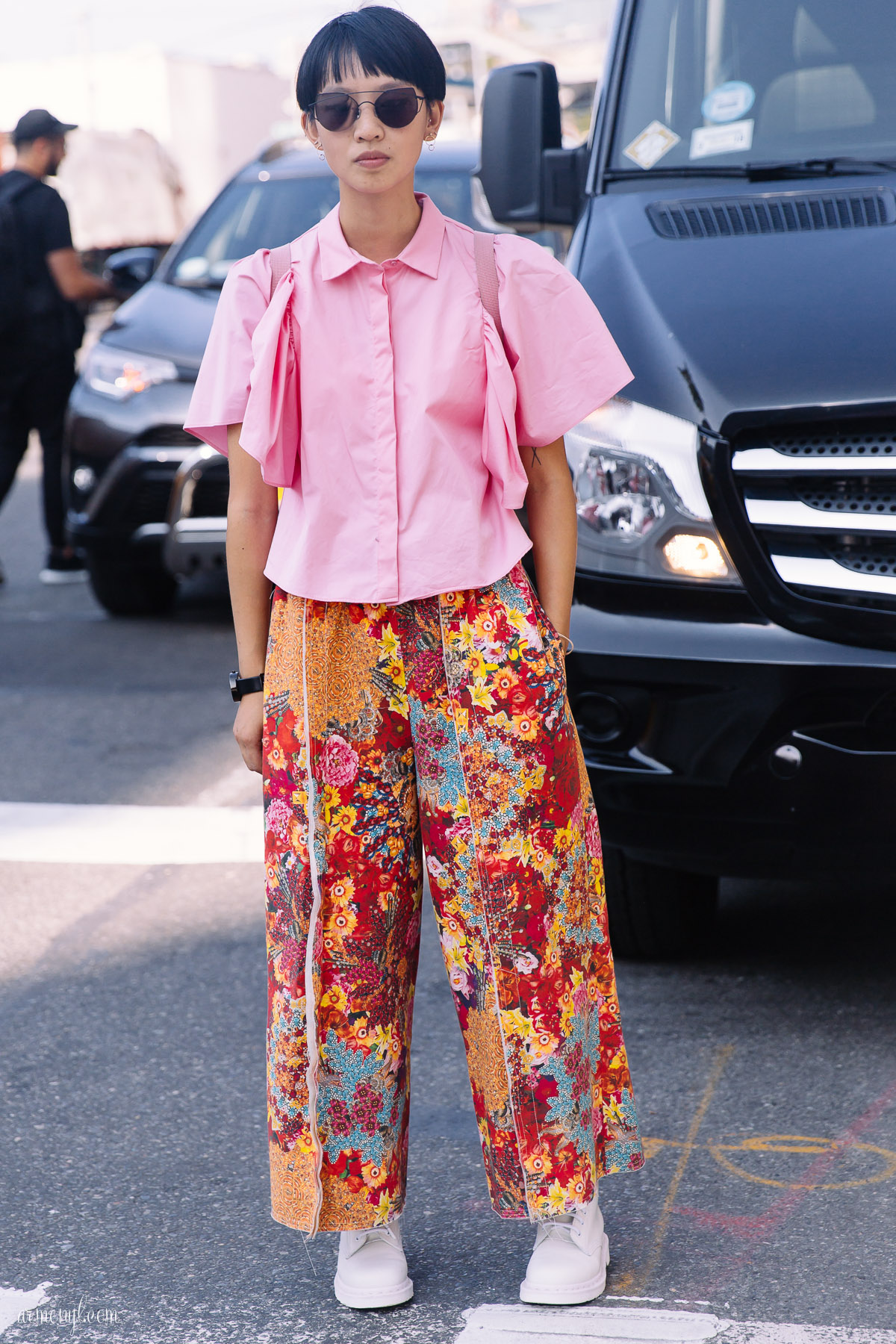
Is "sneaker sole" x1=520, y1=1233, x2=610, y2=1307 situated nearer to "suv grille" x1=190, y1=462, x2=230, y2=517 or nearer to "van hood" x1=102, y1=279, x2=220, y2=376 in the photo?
"suv grille" x1=190, y1=462, x2=230, y2=517

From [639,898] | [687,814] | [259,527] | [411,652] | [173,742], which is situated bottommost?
[173,742]

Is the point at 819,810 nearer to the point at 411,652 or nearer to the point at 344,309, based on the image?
the point at 411,652

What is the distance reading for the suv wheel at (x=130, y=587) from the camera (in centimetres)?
731

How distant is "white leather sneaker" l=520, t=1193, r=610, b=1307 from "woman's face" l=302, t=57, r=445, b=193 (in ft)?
4.83

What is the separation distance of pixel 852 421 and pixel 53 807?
291 centimetres

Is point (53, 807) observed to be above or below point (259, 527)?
below

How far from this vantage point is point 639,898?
11.4 feet

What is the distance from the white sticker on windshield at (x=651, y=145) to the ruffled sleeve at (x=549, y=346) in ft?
5.22

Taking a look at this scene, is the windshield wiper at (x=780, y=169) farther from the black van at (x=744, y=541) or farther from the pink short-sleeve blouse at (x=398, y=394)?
the pink short-sleeve blouse at (x=398, y=394)

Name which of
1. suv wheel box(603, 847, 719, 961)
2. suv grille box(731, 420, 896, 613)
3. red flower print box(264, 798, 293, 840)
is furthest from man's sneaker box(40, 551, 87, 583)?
red flower print box(264, 798, 293, 840)

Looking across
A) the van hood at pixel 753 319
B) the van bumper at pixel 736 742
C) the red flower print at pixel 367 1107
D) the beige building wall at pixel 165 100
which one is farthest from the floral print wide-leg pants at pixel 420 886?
the beige building wall at pixel 165 100

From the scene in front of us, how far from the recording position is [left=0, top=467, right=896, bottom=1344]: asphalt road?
7.95 feet

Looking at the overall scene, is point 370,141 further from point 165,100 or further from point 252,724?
point 165,100

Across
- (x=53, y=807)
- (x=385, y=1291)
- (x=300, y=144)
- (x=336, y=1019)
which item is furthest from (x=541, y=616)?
(x=300, y=144)
